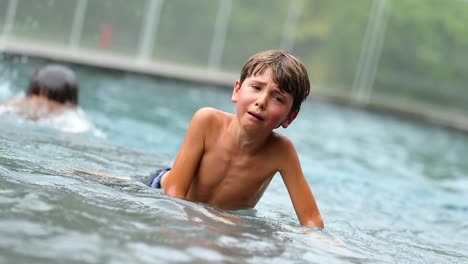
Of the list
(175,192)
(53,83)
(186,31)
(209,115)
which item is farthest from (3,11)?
(175,192)

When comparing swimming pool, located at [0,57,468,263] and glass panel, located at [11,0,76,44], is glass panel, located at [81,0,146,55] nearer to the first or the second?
glass panel, located at [11,0,76,44]

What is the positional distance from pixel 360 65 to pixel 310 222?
15910mm

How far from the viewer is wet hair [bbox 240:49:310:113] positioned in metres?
3.38

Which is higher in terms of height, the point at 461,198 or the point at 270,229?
the point at 270,229

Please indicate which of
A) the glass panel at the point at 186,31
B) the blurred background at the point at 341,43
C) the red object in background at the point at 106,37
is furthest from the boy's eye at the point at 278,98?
the glass panel at the point at 186,31

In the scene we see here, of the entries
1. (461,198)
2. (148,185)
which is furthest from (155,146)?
(148,185)

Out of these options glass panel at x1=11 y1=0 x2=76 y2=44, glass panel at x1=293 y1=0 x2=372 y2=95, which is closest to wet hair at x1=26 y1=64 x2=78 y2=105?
glass panel at x1=11 y1=0 x2=76 y2=44

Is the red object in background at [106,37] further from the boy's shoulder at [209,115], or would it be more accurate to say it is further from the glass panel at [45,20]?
the boy's shoulder at [209,115]

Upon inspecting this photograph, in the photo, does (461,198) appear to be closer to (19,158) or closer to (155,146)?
(155,146)

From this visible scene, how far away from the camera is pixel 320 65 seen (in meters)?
18.8

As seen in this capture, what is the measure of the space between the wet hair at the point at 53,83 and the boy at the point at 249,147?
269cm

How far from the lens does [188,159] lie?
3611 mm

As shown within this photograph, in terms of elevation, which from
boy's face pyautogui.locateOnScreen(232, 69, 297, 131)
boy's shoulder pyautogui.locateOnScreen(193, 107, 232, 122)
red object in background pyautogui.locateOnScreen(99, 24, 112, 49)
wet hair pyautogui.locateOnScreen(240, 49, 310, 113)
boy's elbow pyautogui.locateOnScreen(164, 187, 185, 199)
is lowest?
red object in background pyautogui.locateOnScreen(99, 24, 112, 49)

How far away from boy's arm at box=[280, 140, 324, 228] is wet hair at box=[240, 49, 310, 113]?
0.26m
